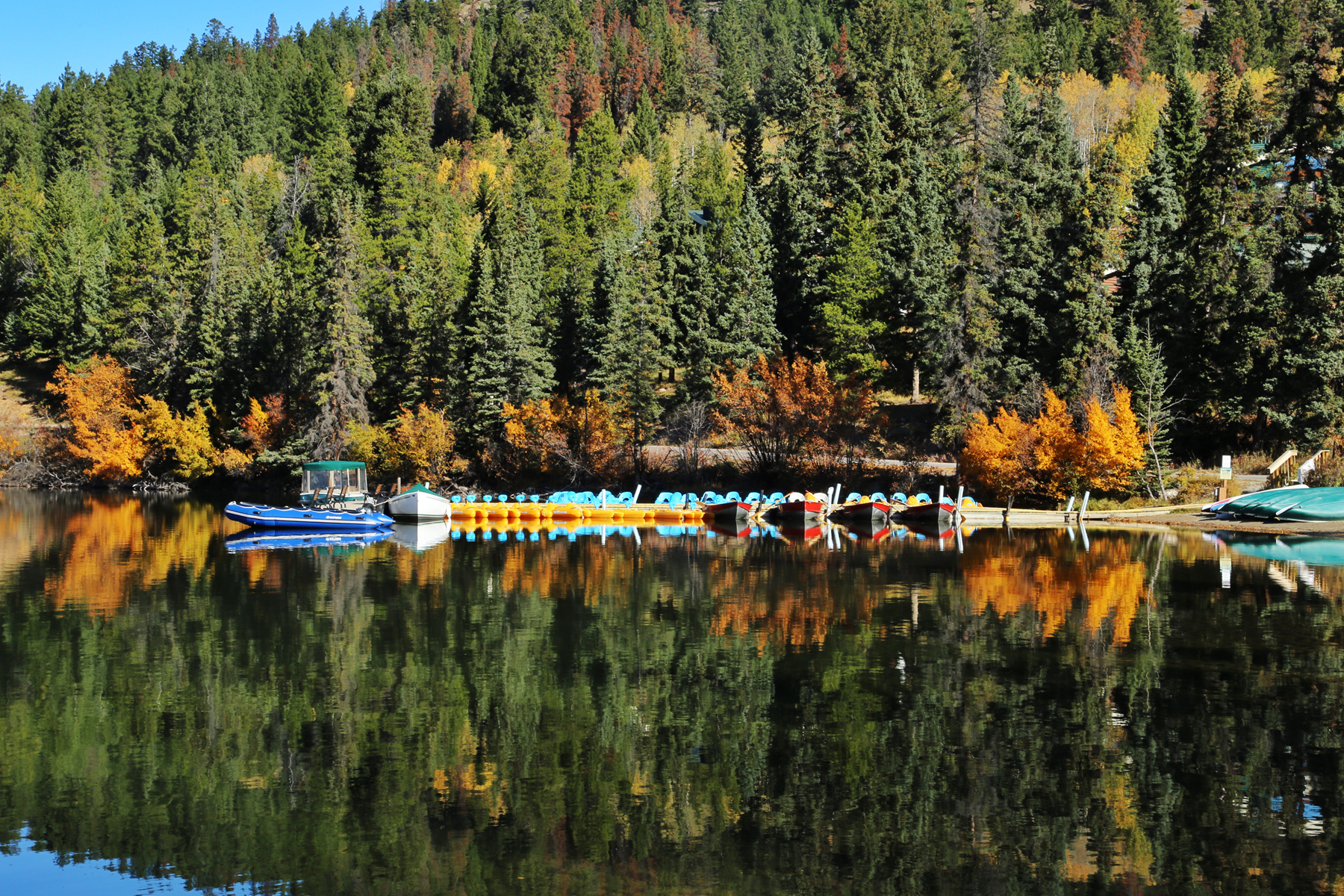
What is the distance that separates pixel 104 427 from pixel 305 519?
116ft

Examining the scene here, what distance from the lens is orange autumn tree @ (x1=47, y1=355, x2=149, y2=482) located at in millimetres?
83938

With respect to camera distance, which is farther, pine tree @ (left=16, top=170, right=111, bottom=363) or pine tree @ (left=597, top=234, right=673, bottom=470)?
pine tree @ (left=16, top=170, right=111, bottom=363)

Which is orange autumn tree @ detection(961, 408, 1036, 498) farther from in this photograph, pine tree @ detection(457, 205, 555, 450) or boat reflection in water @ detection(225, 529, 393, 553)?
boat reflection in water @ detection(225, 529, 393, 553)

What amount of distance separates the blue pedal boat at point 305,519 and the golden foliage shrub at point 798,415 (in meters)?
21.2

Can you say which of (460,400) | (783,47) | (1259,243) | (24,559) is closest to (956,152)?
(1259,243)

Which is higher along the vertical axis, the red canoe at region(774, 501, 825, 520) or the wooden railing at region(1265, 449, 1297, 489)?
the wooden railing at region(1265, 449, 1297, 489)

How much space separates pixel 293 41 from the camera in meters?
195

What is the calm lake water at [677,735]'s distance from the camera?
15938 millimetres

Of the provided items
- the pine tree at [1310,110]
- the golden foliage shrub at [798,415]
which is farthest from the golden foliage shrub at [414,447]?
the pine tree at [1310,110]

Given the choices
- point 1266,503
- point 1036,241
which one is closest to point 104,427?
point 1036,241

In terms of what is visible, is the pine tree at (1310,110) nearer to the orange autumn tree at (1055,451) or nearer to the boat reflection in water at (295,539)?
the orange autumn tree at (1055,451)

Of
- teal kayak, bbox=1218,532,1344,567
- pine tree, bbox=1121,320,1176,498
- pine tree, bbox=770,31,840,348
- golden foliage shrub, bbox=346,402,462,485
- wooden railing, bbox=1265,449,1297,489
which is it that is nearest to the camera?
teal kayak, bbox=1218,532,1344,567

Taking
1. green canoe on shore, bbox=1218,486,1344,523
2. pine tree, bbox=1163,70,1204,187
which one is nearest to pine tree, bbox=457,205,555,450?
pine tree, bbox=1163,70,1204,187

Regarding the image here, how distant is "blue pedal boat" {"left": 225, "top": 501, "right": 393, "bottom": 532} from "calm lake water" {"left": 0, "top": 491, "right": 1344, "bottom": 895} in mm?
17359
